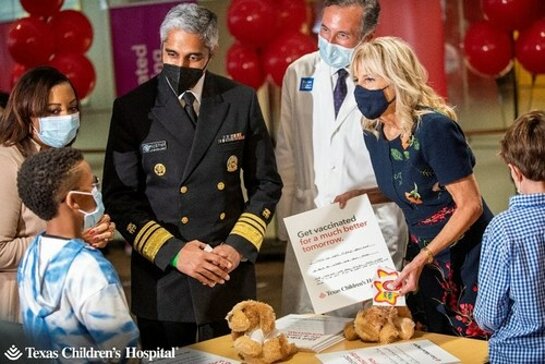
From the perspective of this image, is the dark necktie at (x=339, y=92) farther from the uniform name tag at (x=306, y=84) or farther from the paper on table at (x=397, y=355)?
the paper on table at (x=397, y=355)

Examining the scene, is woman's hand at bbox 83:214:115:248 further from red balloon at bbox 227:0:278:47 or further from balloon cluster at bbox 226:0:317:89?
red balloon at bbox 227:0:278:47

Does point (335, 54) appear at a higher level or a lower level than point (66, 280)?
higher

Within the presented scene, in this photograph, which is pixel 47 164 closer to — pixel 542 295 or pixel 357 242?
pixel 357 242

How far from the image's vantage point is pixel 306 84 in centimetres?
357

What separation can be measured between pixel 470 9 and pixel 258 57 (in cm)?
260

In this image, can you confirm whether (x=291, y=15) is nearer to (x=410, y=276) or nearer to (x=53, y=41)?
(x=53, y=41)

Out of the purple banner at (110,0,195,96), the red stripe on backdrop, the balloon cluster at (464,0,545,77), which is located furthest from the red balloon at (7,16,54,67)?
the balloon cluster at (464,0,545,77)

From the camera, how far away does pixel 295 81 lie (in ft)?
11.8

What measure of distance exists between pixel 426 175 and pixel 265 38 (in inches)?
139

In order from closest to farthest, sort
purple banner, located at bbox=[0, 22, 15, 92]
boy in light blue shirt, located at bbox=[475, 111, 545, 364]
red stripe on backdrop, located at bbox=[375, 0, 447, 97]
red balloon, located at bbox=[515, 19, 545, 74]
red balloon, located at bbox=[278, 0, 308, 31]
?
1. boy in light blue shirt, located at bbox=[475, 111, 545, 364]
2. red stripe on backdrop, located at bbox=[375, 0, 447, 97]
3. red balloon, located at bbox=[515, 19, 545, 74]
4. red balloon, located at bbox=[278, 0, 308, 31]
5. purple banner, located at bbox=[0, 22, 15, 92]

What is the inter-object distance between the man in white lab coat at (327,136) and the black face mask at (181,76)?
0.61 m

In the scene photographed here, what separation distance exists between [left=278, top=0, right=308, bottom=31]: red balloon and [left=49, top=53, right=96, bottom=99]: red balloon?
5.11 ft

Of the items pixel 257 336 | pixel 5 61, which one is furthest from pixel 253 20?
pixel 257 336

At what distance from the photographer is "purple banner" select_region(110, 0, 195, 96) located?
7.36m
